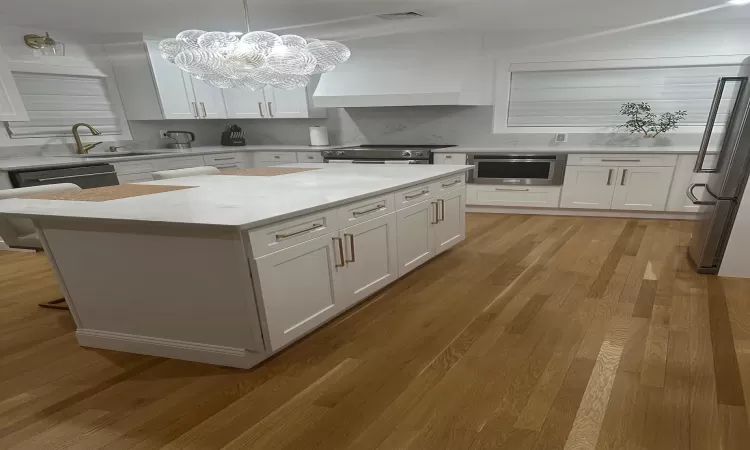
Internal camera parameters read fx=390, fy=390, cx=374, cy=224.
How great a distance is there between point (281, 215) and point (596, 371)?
159 cm

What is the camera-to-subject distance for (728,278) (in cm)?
269

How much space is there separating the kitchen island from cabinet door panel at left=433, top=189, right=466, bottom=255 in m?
0.85

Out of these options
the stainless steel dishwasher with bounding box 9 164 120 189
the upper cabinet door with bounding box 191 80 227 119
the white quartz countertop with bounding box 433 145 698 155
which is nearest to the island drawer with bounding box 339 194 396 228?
the white quartz countertop with bounding box 433 145 698 155

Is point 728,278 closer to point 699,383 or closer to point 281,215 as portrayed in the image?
point 699,383

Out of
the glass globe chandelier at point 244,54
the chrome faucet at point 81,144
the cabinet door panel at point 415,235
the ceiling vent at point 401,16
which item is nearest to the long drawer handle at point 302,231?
the cabinet door panel at point 415,235

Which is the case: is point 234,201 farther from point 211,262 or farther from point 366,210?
point 366,210

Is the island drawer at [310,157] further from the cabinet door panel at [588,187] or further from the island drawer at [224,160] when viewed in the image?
the cabinet door panel at [588,187]

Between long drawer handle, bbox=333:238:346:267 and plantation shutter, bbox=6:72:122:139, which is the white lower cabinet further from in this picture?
plantation shutter, bbox=6:72:122:139

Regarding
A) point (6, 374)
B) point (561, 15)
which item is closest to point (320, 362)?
point (6, 374)

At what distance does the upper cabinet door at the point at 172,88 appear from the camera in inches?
186

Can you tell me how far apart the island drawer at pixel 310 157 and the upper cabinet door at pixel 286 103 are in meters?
0.53

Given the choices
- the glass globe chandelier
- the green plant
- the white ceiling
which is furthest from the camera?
the green plant

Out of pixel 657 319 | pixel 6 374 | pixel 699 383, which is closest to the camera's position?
pixel 699 383

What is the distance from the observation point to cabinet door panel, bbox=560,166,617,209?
4227mm
